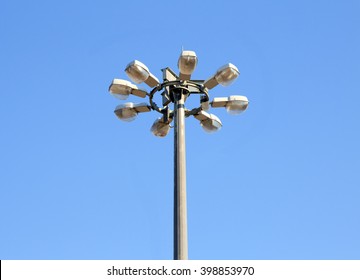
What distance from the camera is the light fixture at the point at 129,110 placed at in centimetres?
1102

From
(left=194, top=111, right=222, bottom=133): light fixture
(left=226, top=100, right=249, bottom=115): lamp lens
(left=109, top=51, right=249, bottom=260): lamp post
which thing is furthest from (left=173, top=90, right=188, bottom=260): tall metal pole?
(left=226, top=100, right=249, bottom=115): lamp lens

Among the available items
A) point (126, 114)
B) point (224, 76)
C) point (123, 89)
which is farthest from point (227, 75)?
point (126, 114)

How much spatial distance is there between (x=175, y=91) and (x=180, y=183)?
156 centimetres

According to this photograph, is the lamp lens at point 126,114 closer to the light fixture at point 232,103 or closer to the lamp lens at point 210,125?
the lamp lens at point 210,125

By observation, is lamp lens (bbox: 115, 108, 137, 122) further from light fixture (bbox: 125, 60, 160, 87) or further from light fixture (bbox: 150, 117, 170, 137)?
light fixture (bbox: 125, 60, 160, 87)

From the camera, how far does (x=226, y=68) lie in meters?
10.5

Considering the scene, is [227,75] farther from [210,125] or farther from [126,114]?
[126,114]

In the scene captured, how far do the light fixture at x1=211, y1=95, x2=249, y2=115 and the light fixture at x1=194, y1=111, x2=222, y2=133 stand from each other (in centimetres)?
19

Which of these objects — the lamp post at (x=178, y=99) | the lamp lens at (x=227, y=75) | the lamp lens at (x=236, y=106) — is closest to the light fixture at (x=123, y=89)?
the lamp post at (x=178, y=99)

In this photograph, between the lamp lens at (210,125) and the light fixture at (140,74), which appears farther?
the lamp lens at (210,125)

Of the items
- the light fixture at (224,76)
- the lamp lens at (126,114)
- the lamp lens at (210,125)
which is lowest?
the lamp lens at (210,125)
